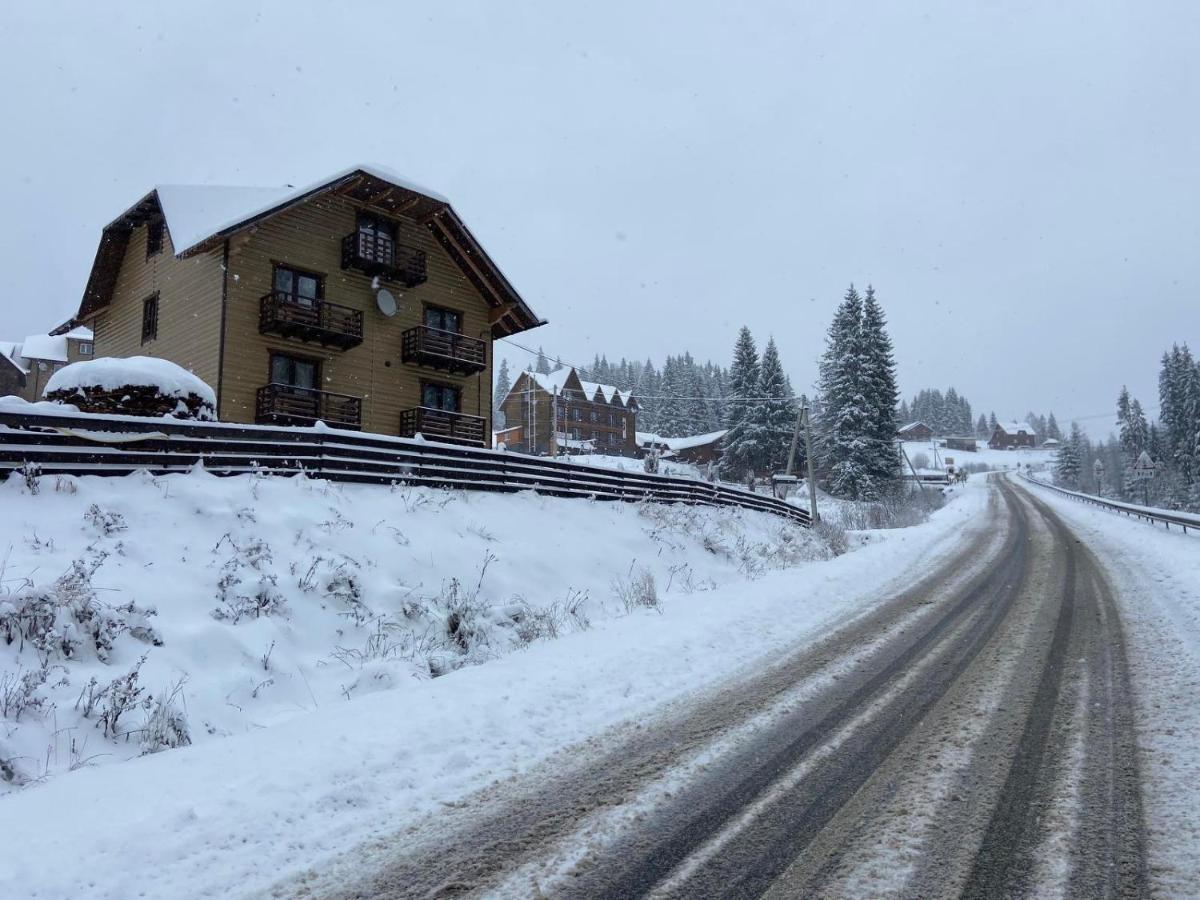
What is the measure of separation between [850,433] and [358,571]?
142 feet

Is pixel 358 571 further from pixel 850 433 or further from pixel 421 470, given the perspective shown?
pixel 850 433

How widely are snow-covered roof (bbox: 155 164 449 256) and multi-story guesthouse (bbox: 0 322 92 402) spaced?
1584 inches

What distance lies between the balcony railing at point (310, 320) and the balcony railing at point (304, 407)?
5.65 ft

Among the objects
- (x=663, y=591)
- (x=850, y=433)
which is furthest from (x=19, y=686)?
(x=850, y=433)

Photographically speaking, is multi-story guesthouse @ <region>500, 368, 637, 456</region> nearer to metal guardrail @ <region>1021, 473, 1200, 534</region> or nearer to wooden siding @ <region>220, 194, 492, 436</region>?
wooden siding @ <region>220, 194, 492, 436</region>

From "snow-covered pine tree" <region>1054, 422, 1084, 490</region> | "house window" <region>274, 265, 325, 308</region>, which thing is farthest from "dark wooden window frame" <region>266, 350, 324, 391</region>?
"snow-covered pine tree" <region>1054, 422, 1084, 490</region>

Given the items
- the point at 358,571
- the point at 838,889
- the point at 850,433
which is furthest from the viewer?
the point at 850,433

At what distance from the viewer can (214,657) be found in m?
6.36

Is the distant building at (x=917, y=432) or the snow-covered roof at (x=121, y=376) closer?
the snow-covered roof at (x=121, y=376)

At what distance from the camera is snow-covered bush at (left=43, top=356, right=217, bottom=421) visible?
10656 mm

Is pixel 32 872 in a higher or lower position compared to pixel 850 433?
lower

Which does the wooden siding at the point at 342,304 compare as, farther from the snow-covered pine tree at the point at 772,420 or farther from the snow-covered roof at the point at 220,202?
the snow-covered pine tree at the point at 772,420

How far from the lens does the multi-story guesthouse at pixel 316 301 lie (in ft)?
64.2

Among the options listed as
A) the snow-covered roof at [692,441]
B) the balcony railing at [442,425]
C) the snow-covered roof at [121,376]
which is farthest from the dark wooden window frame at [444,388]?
the snow-covered roof at [692,441]
